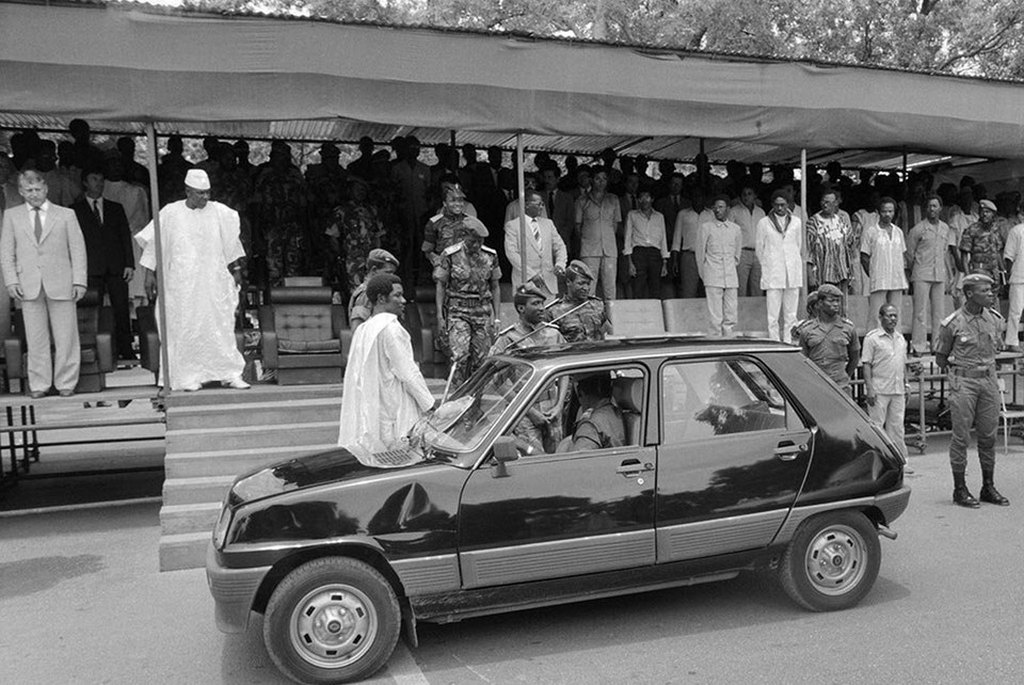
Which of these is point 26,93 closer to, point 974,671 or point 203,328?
point 203,328

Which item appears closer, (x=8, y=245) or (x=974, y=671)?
(x=974, y=671)

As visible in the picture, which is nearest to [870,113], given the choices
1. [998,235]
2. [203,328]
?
[998,235]

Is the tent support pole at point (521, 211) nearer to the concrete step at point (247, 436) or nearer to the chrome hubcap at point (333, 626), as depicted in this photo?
the concrete step at point (247, 436)

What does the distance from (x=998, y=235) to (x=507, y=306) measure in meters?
7.17

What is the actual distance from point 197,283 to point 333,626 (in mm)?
4567

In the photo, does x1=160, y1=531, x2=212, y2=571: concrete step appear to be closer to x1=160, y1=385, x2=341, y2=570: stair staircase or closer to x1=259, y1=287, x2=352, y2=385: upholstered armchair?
x1=160, y1=385, x2=341, y2=570: stair staircase

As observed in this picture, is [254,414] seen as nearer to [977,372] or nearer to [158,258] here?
[158,258]

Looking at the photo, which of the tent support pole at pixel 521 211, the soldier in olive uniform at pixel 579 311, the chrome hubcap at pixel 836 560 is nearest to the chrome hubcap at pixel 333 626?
the chrome hubcap at pixel 836 560

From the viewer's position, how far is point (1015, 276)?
11.4 meters

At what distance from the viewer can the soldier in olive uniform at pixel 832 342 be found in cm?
768

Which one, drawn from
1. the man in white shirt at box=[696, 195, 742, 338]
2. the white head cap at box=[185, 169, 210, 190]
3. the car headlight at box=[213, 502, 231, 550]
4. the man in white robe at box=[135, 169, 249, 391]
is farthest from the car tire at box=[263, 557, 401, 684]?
the man in white shirt at box=[696, 195, 742, 338]

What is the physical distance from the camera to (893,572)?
18.5ft

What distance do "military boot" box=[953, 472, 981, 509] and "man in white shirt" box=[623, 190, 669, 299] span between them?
178 inches

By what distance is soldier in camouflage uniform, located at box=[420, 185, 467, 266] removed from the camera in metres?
8.42
